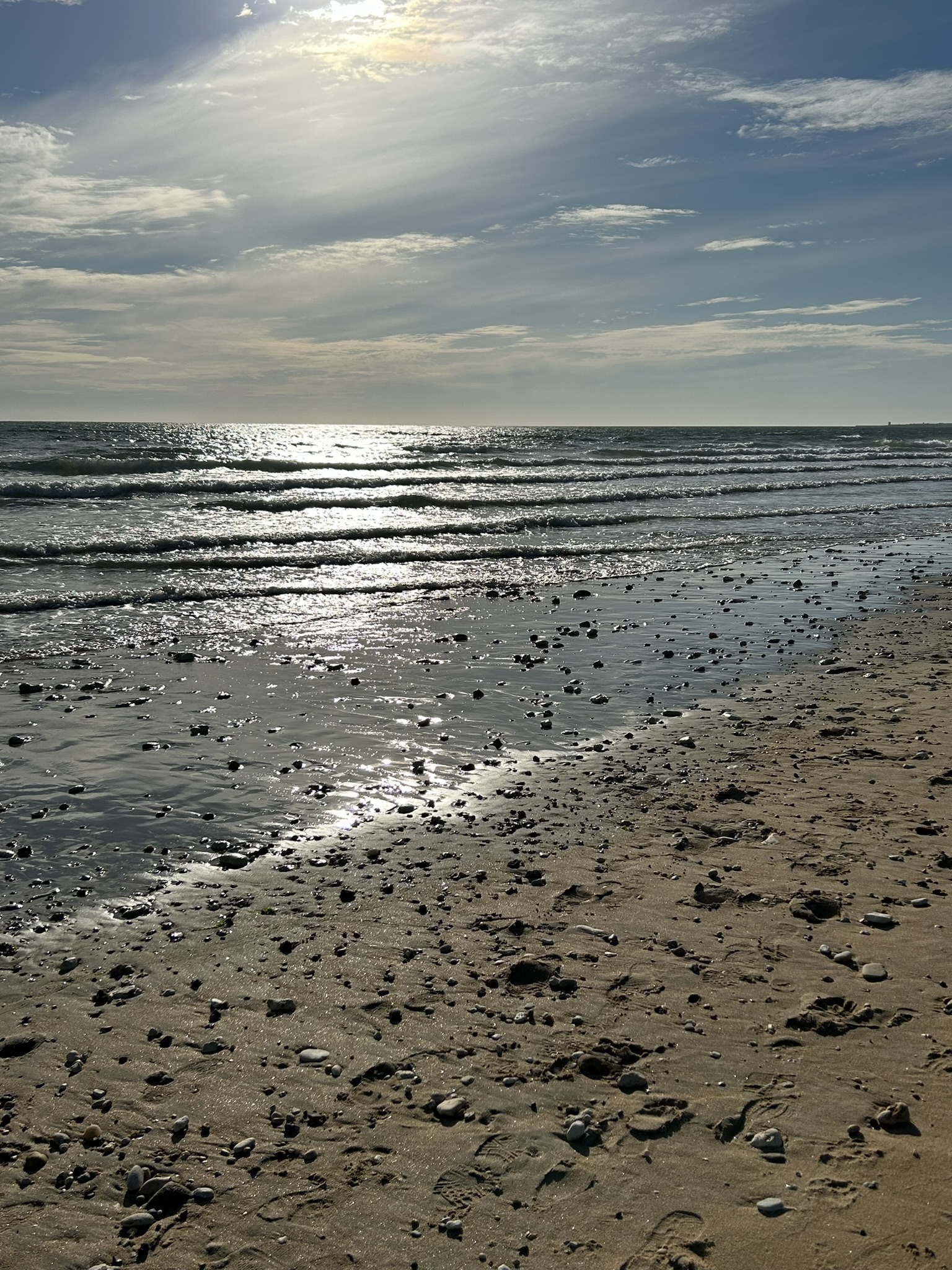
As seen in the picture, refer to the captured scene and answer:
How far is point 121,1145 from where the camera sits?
4160mm

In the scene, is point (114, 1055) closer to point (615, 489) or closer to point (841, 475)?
point (615, 489)

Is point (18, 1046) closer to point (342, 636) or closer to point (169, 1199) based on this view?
point (169, 1199)

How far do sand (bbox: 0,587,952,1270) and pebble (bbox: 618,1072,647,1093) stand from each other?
0.01 m

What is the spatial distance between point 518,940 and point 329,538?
22.8m

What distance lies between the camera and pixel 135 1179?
396 cm

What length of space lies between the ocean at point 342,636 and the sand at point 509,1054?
3.92 ft

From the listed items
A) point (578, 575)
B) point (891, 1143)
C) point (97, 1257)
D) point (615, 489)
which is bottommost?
point (97, 1257)

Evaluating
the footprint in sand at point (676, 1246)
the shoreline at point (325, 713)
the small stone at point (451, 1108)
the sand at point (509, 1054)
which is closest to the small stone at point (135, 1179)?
the sand at point (509, 1054)

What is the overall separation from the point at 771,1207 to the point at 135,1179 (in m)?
2.63

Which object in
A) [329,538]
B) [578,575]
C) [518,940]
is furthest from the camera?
[329,538]

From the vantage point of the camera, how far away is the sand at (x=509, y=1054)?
371cm

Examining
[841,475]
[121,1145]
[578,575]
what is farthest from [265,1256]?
[841,475]

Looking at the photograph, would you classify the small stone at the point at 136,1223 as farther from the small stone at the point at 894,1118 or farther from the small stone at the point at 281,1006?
the small stone at the point at 894,1118

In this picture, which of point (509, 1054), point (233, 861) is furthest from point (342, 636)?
point (509, 1054)
